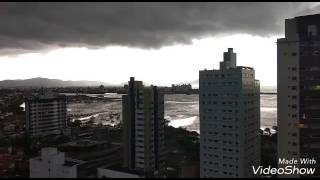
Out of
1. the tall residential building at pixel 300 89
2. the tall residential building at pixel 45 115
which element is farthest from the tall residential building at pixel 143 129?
the tall residential building at pixel 45 115

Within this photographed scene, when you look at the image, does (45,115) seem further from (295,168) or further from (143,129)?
(295,168)

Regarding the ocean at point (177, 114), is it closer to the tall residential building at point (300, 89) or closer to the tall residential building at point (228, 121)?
the tall residential building at point (228, 121)

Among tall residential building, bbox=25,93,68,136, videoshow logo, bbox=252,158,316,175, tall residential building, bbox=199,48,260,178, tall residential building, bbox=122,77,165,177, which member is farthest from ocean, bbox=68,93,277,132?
videoshow logo, bbox=252,158,316,175

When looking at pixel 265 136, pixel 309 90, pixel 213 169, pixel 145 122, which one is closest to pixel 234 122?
pixel 213 169

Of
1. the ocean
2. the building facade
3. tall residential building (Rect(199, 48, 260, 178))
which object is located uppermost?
tall residential building (Rect(199, 48, 260, 178))

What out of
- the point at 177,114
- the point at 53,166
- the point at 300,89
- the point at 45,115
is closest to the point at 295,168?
the point at 300,89

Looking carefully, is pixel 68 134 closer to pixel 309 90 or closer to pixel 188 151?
pixel 188 151

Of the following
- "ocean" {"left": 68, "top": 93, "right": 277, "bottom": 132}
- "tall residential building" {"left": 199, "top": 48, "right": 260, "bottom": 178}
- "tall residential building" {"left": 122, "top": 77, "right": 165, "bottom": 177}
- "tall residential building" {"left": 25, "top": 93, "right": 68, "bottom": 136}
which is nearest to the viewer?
"tall residential building" {"left": 199, "top": 48, "right": 260, "bottom": 178}

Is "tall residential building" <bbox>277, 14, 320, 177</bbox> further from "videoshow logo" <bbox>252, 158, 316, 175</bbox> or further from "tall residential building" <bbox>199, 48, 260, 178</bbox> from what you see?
"tall residential building" <bbox>199, 48, 260, 178</bbox>
